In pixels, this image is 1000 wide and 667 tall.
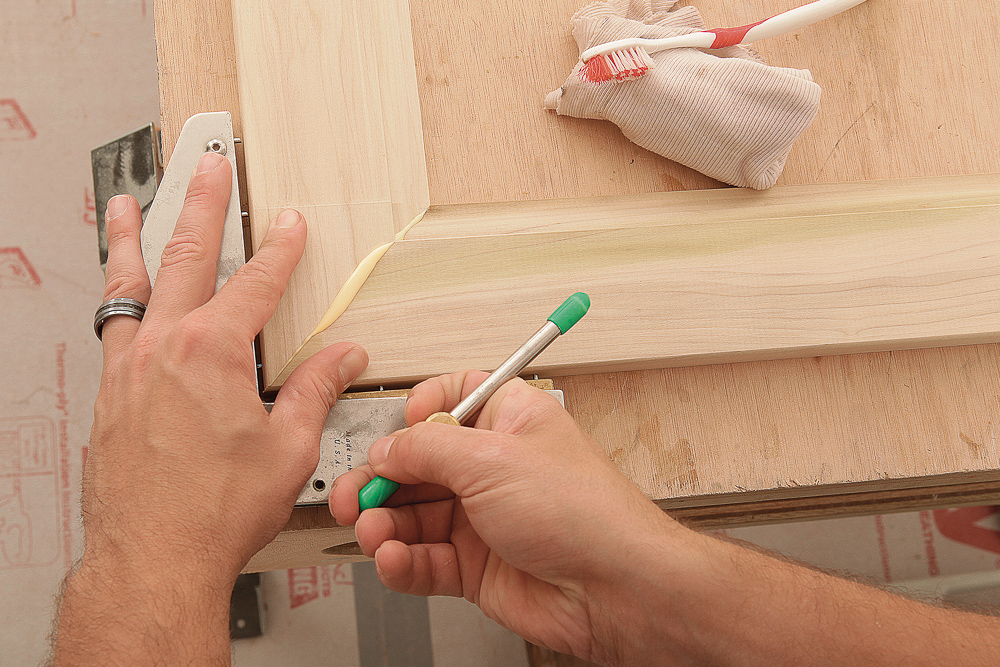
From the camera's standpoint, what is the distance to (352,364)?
760 millimetres

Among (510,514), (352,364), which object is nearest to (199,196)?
(352,364)

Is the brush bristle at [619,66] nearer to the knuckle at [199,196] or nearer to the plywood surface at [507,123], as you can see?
the plywood surface at [507,123]

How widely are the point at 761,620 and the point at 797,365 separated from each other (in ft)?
1.11

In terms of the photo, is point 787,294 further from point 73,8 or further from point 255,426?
point 73,8

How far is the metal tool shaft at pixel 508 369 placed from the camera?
27.4 inches

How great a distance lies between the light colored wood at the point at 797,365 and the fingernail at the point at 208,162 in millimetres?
98

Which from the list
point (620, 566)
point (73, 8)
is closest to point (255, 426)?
point (620, 566)

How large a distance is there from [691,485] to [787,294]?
0.26m

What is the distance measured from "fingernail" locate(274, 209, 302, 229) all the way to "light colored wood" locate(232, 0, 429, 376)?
0.04 ft

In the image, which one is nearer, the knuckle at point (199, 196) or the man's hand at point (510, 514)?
the man's hand at point (510, 514)

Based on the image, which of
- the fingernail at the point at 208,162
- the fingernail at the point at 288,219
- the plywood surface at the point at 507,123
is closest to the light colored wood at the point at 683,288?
the plywood surface at the point at 507,123

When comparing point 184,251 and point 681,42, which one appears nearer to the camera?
point 184,251

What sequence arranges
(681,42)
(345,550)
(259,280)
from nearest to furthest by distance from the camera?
1. (259,280)
2. (681,42)
3. (345,550)

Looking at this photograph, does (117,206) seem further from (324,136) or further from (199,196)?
(324,136)
